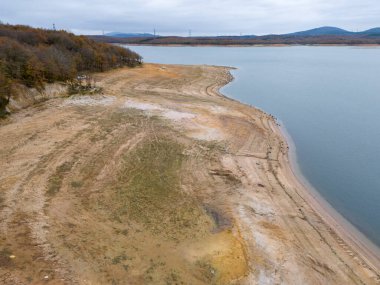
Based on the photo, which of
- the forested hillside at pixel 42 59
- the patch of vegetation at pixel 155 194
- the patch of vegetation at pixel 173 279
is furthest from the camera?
the forested hillside at pixel 42 59

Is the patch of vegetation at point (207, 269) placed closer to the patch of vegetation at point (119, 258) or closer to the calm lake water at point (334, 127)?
the patch of vegetation at point (119, 258)

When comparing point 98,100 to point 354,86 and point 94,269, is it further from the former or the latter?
point 354,86

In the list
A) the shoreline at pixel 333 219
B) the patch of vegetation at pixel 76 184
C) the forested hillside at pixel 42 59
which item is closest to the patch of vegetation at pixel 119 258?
the patch of vegetation at pixel 76 184

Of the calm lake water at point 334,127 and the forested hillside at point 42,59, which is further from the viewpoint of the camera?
the forested hillside at point 42,59

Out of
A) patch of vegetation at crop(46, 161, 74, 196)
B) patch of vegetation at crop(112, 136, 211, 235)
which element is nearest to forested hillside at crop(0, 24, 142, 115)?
patch of vegetation at crop(46, 161, 74, 196)

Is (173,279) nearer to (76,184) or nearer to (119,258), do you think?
(119,258)

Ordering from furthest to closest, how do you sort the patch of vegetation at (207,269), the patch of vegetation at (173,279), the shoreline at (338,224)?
the shoreline at (338,224) → the patch of vegetation at (207,269) → the patch of vegetation at (173,279)

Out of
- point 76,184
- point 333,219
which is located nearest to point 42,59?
point 76,184

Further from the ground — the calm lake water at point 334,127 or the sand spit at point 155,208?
the sand spit at point 155,208
